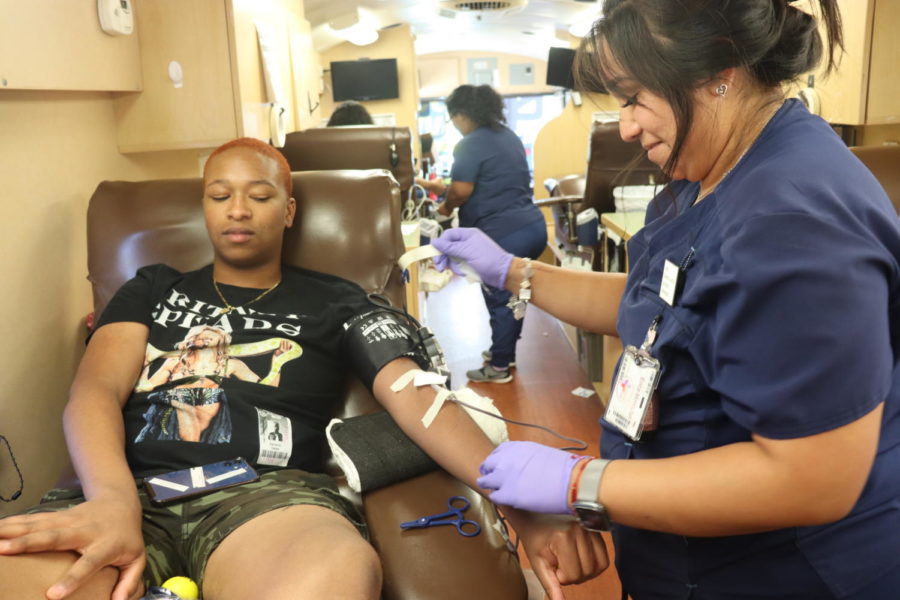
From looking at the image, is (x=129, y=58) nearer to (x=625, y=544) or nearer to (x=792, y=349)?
(x=625, y=544)

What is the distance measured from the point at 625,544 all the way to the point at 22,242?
60.9 inches

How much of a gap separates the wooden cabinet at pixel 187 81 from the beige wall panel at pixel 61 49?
0.07m

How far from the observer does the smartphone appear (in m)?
1.31

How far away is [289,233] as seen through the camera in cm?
180

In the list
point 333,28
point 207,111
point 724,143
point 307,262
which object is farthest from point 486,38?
point 724,143

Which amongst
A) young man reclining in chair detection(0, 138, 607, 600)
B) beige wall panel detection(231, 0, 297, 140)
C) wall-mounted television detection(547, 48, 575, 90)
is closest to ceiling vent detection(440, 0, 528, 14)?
wall-mounted television detection(547, 48, 575, 90)

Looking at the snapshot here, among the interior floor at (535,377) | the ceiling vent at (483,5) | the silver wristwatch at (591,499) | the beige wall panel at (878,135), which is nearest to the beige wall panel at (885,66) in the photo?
the beige wall panel at (878,135)

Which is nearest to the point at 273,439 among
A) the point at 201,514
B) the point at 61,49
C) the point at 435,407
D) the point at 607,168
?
the point at 201,514

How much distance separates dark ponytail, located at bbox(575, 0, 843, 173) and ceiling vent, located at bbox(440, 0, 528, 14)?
4.95m

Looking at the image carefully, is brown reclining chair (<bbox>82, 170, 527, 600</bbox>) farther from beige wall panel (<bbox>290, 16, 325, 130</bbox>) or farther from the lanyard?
beige wall panel (<bbox>290, 16, 325, 130</bbox>)

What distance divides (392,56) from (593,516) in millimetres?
7294

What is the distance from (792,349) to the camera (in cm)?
72

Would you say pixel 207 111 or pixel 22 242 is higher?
pixel 207 111

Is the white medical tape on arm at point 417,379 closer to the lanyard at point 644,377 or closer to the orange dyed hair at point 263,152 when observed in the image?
the lanyard at point 644,377
